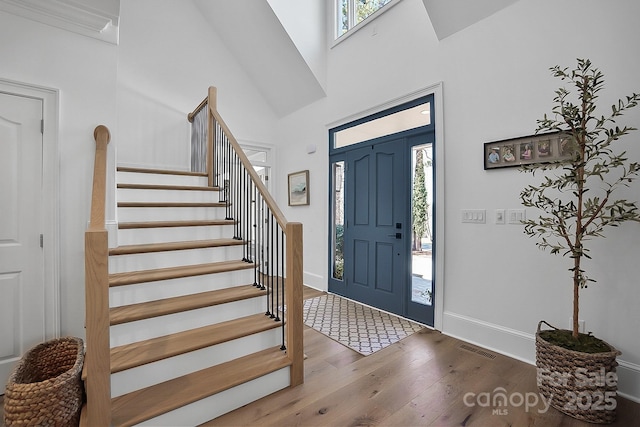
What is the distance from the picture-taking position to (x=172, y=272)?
234 centimetres

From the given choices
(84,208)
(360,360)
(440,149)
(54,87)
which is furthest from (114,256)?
(440,149)

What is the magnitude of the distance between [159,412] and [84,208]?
5.43ft

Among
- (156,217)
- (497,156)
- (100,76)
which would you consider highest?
(100,76)

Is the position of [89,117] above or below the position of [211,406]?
above

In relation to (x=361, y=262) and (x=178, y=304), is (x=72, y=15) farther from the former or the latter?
(x=361, y=262)

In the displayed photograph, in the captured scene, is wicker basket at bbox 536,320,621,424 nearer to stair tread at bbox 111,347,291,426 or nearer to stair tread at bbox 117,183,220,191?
stair tread at bbox 111,347,291,426

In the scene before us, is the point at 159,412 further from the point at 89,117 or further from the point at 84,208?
the point at 89,117

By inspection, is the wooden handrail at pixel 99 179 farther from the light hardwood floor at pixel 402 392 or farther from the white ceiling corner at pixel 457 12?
the white ceiling corner at pixel 457 12

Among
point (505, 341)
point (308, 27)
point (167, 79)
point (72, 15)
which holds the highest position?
point (308, 27)

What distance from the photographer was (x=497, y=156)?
103 inches

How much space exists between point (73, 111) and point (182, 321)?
1805mm

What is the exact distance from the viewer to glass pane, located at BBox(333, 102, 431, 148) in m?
3.27

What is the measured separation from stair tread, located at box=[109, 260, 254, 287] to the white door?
57 centimetres

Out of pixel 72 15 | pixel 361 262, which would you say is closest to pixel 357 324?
pixel 361 262
